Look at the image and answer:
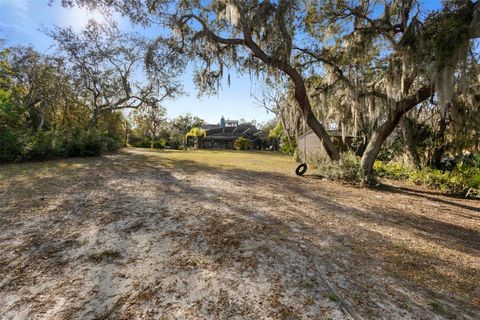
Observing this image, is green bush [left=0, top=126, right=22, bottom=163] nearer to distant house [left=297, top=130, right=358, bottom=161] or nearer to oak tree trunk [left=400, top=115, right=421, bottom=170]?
distant house [left=297, top=130, right=358, bottom=161]

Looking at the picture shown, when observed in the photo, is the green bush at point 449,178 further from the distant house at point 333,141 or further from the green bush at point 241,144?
the green bush at point 241,144

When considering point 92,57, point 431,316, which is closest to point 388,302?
point 431,316

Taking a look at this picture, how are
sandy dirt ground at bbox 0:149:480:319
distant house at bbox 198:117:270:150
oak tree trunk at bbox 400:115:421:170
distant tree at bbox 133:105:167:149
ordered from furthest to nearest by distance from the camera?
distant house at bbox 198:117:270:150 → distant tree at bbox 133:105:167:149 → oak tree trunk at bbox 400:115:421:170 → sandy dirt ground at bbox 0:149:480:319

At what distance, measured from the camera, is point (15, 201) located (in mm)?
4328

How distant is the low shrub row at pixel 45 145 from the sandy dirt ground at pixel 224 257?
13.9ft

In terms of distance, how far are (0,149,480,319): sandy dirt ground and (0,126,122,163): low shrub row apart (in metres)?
4.23

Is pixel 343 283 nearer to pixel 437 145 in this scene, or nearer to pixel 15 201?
pixel 15 201

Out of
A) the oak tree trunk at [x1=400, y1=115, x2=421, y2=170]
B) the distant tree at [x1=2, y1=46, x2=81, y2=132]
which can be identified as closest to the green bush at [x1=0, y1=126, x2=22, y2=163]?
the distant tree at [x1=2, y1=46, x2=81, y2=132]

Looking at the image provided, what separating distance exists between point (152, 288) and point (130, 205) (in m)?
2.60

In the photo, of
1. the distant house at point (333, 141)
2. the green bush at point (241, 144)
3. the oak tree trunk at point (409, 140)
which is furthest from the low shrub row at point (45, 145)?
the green bush at point (241, 144)

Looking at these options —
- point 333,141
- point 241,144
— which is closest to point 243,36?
point 333,141

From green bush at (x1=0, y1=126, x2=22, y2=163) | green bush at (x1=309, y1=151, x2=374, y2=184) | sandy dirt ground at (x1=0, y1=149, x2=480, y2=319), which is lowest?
sandy dirt ground at (x1=0, y1=149, x2=480, y2=319)

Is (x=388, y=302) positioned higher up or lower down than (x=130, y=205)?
lower down

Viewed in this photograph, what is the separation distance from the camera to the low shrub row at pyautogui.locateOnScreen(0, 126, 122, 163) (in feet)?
27.7
